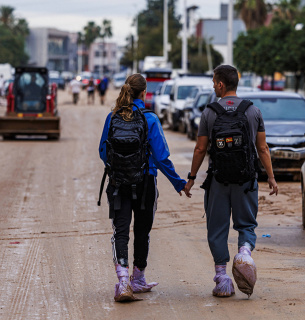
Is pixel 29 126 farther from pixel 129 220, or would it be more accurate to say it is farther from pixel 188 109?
pixel 129 220

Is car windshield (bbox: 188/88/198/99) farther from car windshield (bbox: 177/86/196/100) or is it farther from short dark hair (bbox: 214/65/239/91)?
short dark hair (bbox: 214/65/239/91)

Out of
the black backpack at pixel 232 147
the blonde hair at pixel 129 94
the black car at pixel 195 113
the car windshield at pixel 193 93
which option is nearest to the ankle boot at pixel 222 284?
the black backpack at pixel 232 147

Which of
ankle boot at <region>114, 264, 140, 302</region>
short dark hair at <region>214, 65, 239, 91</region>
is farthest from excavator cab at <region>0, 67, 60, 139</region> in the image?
ankle boot at <region>114, 264, 140, 302</region>

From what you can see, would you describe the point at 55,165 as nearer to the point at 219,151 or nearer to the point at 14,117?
the point at 14,117

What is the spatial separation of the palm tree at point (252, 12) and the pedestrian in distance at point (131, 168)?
259 ft

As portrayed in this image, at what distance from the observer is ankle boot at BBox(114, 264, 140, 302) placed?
22.4 ft

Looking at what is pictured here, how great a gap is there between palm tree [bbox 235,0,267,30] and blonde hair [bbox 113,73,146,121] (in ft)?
258

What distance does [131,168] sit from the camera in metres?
6.82

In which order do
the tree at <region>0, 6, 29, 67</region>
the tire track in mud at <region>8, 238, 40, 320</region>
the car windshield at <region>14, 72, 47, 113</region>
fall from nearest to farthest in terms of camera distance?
the tire track in mud at <region>8, 238, 40, 320</region>
the car windshield at <region>14, 72, 47, 113</region>
the tree at <region>0, 6, 29, 67</region>

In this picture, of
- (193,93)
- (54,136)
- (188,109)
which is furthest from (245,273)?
(193,93)

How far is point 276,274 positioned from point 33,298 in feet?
7.55

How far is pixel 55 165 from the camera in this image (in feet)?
63.4

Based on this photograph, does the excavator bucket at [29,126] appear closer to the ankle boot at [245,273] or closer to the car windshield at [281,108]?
the car windshield at [281,108]

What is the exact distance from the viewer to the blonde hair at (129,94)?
6.92m
